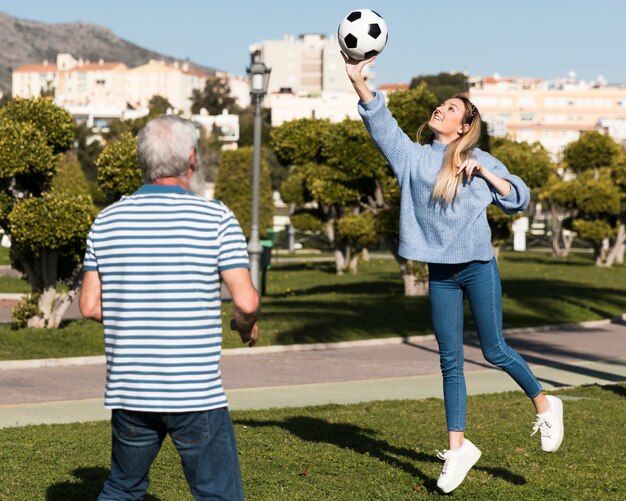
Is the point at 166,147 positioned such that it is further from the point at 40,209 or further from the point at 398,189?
the point at 398,189

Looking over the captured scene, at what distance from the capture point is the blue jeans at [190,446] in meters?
4.05

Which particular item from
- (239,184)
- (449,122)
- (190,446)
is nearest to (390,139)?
(449,122)

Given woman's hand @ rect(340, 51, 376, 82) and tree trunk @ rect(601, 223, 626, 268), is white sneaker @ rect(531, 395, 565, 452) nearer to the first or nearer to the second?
woman's hand @ rect(340, 51, 376, 82)

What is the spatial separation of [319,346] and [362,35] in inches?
433

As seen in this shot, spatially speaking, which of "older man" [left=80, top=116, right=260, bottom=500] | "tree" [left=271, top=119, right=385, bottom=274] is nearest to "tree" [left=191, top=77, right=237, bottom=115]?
"tree" [left=271, top=119, right=385, bottom=274]

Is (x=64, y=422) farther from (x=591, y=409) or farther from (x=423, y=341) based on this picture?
(x=423, y=341)

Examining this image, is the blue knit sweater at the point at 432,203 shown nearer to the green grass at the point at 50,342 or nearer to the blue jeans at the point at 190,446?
the blue jeans at the point at 190,446

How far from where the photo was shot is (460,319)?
618 centimetres

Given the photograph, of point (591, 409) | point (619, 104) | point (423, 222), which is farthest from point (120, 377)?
point (619, 104)

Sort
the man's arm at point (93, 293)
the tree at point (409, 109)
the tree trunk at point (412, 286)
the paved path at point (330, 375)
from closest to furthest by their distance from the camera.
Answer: the man's arm at point (93, 293) < the paved path at point (330, 375) < the tree at point (409, 109) < the tree trunk at point (412, 286)

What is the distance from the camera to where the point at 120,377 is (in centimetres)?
409

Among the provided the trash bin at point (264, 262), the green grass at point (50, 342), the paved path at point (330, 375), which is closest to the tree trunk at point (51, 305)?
the green grass at point (50, 342)

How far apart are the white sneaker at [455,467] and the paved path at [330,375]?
4.78m

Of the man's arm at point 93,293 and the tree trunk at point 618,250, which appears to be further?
the tree trunk at point 618,250
